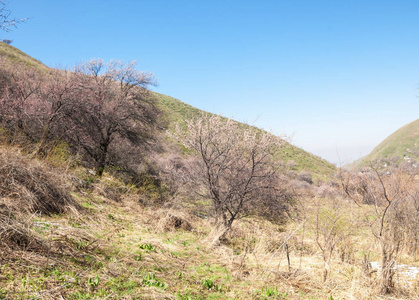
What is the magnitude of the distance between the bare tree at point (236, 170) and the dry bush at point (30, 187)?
4840 millimetres

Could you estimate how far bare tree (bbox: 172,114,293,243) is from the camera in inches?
378

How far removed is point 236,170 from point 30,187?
22.4 feet

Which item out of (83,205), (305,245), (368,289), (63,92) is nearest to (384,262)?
(368,289)

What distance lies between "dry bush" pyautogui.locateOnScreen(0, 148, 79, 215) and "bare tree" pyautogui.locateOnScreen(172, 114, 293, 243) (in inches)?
191

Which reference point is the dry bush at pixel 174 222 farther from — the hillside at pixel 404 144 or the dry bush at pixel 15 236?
the hillside at pixel 404 144

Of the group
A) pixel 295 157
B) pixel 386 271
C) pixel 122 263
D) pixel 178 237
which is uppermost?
pixel 295 157

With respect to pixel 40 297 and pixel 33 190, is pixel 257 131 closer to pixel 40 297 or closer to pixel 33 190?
pixel 33 190

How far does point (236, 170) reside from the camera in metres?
9.92

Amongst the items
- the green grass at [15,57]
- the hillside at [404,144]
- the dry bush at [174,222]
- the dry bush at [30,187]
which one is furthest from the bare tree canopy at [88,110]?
the hillside at [404,144]

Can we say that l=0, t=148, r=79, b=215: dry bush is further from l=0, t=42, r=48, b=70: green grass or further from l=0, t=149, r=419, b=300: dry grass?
l=0, t=42, r=48, b=70: green grass

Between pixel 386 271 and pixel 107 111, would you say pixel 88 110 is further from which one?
pixel 386 271

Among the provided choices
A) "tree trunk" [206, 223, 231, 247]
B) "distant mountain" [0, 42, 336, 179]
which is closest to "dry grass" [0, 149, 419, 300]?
"tree trunk" [206, 223, 231, 247]

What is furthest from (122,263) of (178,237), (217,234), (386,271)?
(386,271)

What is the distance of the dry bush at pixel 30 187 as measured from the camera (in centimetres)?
550
